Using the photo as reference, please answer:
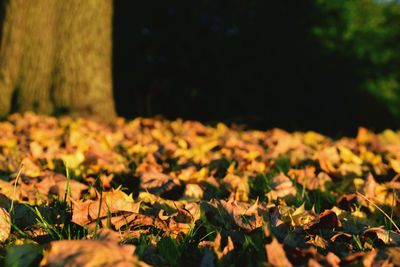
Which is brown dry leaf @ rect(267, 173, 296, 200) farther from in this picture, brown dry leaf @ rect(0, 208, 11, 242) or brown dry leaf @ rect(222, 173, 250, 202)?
brown dry leaf @ rect(0, 208, 11, 242)

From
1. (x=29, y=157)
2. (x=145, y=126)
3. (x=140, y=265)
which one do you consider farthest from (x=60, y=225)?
(x=145, y=126)

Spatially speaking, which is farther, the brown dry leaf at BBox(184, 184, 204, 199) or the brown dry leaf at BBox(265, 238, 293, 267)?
the brown dry leaf at BBox(184, 184, 204, 199)

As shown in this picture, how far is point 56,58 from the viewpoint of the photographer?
16.9 feet

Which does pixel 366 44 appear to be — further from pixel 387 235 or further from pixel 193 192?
pixel 387 235

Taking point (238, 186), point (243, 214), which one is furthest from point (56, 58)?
point (243, 214)

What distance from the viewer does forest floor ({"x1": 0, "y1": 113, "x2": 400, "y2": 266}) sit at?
1162 millimetres

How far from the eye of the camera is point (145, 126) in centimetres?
489

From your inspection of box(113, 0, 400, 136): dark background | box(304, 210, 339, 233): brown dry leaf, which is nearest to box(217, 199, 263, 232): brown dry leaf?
box(304, 210, 339, 233): brown dry leaf

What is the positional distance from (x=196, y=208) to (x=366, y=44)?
7.06 meters

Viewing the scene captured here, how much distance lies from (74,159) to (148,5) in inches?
268

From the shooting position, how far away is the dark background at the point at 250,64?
7723 millimetres

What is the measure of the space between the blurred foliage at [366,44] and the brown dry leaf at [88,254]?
718 cm

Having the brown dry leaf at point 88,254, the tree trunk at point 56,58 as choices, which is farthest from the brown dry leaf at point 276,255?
the tree trunk at point 56,58

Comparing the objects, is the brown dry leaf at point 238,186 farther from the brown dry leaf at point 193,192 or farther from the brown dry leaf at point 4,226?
Answer: the brown dry leaf at point 4,226
